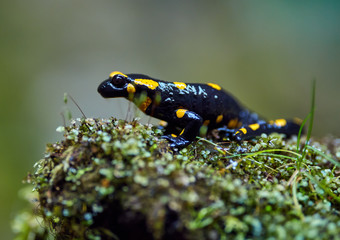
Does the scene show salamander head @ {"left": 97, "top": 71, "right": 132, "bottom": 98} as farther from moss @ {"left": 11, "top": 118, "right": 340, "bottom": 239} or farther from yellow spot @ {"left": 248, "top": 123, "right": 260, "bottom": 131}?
yellow spot @ {"left": 248, "top": 123, "right": 260, "bottom": 131}

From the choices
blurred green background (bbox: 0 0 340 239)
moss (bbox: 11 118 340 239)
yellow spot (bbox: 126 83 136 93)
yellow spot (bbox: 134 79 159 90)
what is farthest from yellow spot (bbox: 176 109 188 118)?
blurred green background (bbox: 0 0 340 239)

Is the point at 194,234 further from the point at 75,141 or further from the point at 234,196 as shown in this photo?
the point at 75,141

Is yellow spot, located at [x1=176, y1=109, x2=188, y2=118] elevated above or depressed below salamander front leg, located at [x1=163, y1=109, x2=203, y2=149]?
above

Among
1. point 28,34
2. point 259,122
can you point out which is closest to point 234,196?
point 259,122

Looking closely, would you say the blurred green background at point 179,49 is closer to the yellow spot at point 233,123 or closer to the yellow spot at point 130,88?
the yellow spot at point 233,123

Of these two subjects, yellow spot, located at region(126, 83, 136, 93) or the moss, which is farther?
yellow spot, located at region(126, 83, 136, 93)

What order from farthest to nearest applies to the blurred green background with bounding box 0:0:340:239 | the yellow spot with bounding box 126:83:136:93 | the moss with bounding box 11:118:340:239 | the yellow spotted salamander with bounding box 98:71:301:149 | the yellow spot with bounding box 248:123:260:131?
the blurred green background with bounding box 0:0:340:239, the yellow spot with bounding box 248:123:260:131, the yellow spot with bounding box 126:83:136:93, the yellow spotted salamander with bounding box 98:71:301:149, the moss with bounding box 11:118:340:239

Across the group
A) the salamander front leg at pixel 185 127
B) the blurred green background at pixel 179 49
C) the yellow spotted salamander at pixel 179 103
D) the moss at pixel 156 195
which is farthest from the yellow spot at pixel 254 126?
the blurred green background at pixel 179 49

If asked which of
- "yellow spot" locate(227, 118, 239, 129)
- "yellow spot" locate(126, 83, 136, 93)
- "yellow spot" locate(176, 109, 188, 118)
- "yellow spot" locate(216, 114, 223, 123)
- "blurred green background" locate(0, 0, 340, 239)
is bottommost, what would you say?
"yellow spot" locate(176, 109, 188, 118)
